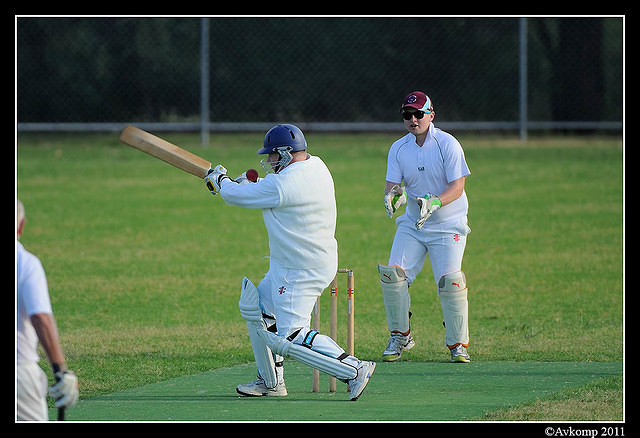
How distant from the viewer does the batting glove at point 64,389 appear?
4883 mm

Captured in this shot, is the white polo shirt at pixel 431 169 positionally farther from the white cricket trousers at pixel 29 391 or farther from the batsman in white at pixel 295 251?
the white cricket trousers at pixel 29 391

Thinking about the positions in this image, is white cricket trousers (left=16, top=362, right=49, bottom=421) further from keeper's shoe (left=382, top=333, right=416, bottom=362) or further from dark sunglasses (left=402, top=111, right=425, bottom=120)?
dark sunglasses (left=402, top=111, right=425, bottom=120)

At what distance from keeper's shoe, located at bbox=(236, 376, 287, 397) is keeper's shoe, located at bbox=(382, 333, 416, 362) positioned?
156 cm

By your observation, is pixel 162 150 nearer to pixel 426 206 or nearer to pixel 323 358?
pixel 323 358

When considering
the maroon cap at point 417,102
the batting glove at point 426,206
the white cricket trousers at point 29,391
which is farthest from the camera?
the maroon cap at point 417,102

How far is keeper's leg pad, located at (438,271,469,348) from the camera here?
27.2 feet

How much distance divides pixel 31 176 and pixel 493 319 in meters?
11.1

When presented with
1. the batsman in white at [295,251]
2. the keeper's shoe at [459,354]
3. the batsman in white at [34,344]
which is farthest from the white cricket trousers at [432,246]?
the batsman in white at [34,344]

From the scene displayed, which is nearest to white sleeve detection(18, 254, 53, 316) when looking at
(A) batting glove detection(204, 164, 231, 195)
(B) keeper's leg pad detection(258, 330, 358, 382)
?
(B) keeper's leg pad detection(258, 330, 358, 382)

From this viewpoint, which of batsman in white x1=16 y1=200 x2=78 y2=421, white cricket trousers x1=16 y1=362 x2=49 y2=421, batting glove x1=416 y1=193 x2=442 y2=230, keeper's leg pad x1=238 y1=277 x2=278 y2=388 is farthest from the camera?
batting glove x1=416 y1=193 x2=442 y2=230

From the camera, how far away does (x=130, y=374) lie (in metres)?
8.02

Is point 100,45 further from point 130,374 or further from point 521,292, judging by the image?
point 130,374

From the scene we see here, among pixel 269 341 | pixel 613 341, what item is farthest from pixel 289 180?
pixel 613 341

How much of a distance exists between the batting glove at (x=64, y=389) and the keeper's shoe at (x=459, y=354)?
157 inches
